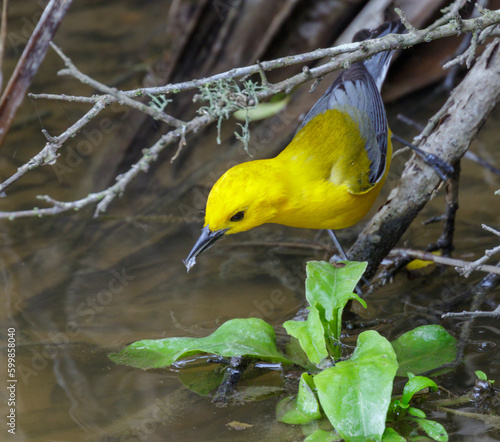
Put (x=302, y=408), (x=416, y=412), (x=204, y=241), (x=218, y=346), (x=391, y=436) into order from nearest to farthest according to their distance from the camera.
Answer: (x=391, y=436)
(x=416, y=412)
(x=302, y=408)
(x=218, y=346)
(x=204, y=241)

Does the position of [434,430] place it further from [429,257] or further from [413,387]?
[429,257]

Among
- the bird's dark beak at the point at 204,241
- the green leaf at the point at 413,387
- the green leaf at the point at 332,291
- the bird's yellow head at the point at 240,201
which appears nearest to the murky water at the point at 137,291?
the green leaf at the point at 413,387

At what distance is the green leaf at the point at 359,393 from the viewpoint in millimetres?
2299

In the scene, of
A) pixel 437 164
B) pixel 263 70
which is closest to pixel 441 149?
pixel 437 164

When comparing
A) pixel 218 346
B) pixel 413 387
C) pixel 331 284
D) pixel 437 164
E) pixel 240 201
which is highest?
pixel 240 201

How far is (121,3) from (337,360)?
217 inches

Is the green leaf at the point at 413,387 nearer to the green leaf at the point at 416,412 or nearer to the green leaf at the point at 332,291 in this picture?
the green leaf at the point at 416,412

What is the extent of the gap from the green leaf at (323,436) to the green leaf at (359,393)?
10 cm

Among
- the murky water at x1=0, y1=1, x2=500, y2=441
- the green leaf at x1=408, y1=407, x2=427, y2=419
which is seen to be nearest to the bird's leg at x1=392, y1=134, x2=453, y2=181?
the murky water at x1=0, y1=1, x2=500, y2=441

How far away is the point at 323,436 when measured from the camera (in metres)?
2.41

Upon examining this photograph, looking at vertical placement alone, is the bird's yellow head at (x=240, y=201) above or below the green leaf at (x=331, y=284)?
above

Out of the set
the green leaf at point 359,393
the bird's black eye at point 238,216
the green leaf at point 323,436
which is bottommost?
the green leaf at point 323,436

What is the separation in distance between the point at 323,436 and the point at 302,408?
0.20 meters

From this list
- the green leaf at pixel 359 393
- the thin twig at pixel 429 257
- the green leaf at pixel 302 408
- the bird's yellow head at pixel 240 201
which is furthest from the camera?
the thin twig at pixel 429 257
